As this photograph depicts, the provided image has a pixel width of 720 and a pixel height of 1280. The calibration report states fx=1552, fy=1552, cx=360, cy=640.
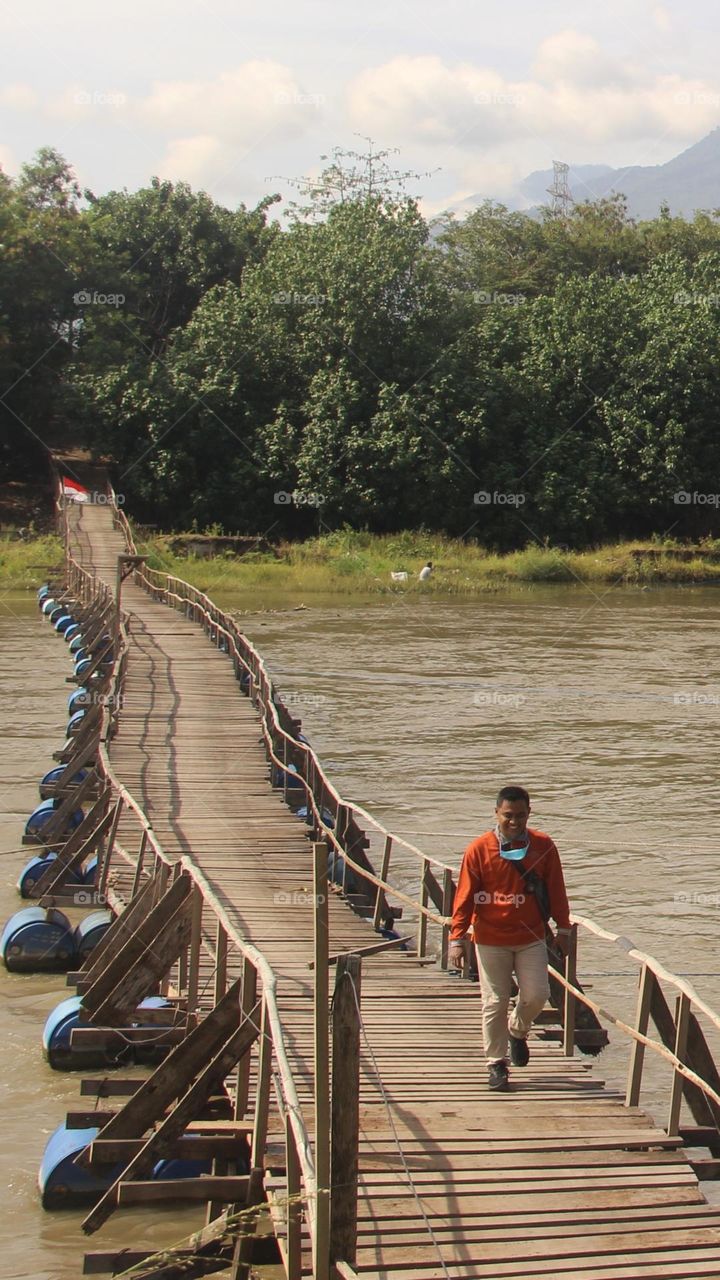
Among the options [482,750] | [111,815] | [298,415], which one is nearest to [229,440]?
[298,415]

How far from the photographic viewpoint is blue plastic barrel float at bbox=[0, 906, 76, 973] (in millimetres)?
13383

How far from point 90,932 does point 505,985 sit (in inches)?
245

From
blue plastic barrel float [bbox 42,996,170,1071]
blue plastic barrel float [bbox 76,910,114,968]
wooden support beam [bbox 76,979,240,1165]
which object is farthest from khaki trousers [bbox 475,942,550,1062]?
blue plastic barrel float [bbox 76,910,114,968]

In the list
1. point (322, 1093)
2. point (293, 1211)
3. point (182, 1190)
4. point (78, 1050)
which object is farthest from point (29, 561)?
point (322, 1093)

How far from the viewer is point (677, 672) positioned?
104 feet

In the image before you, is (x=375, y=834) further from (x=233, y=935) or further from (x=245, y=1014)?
(x=245, y=1014)

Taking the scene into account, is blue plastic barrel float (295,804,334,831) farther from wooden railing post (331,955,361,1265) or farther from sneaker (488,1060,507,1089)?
wooden railing post (331,955,361,1265)

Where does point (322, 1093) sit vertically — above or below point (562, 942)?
above

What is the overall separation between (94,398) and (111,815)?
40.0 m

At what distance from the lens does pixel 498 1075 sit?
26.8 ft

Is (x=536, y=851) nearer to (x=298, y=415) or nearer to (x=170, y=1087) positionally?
(x=170, y=1087)

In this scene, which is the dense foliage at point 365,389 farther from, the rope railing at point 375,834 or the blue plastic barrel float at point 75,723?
the blue plastic barrel float at point 75,723

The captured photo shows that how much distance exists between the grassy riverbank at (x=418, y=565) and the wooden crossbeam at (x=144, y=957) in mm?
35297

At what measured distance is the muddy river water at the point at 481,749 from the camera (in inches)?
444
